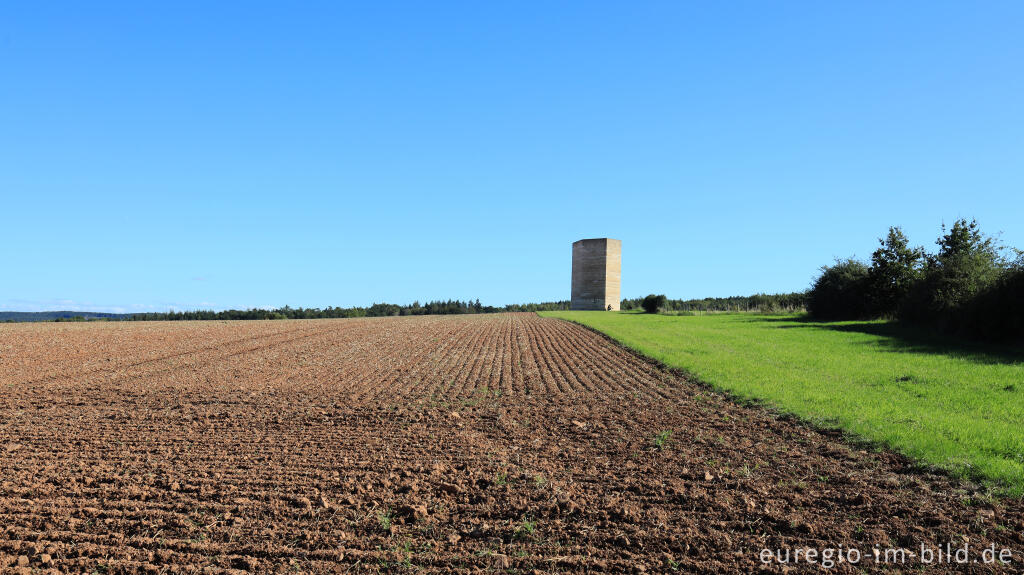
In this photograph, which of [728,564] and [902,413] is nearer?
[728,564]

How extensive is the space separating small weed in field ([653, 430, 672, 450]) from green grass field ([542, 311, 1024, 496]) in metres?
2.52

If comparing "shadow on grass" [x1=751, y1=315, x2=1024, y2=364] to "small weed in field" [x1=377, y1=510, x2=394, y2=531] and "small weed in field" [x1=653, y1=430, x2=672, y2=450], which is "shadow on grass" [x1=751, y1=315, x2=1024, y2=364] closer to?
"small weed in field" [x1=653, y1=430, x2=672, y2=450]

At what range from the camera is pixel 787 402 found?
33.4 ft

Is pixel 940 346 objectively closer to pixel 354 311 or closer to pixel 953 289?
pixel 953 289

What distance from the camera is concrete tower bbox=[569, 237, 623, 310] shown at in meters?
68.9

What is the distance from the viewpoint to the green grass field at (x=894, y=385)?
7383 mm

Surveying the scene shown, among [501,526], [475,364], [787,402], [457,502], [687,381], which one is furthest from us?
[475,364]

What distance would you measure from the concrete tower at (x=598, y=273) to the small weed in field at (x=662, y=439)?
5997 cm

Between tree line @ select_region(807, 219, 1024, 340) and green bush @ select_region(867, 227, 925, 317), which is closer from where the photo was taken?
tree line @ select_region(807, 219, 1024, 340)

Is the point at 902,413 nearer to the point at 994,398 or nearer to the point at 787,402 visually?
the point at 787,402

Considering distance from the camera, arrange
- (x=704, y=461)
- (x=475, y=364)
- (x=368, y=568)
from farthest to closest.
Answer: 1. (x=475, y=364)
2. (x=704, y=461)
3. (x=368, y=568)

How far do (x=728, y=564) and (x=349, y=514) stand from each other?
10.7ft

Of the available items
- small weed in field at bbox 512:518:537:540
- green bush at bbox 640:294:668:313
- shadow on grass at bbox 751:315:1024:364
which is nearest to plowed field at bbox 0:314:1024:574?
small weed in field at bbox 512:518:537:540

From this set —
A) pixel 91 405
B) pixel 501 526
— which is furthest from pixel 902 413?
pixel 91 405
